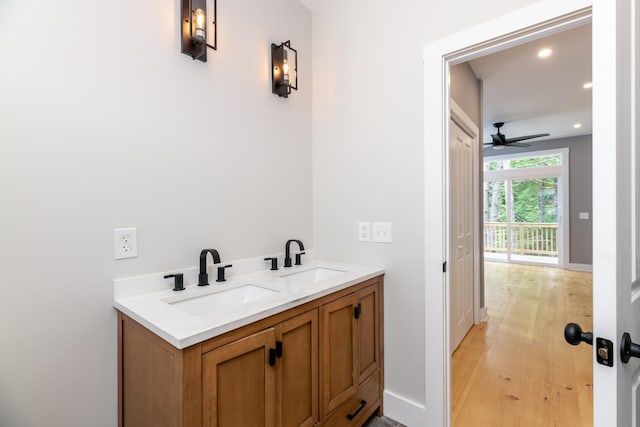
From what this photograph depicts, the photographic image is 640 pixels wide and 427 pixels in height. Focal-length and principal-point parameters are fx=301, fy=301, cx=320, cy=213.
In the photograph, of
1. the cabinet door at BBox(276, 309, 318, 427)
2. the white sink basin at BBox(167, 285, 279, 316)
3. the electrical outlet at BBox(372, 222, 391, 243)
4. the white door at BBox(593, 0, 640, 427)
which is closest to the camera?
the white door at BBox(593, 0, 640, 427)

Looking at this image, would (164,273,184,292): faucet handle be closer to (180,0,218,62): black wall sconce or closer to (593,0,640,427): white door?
(180,0,218,62): black wall sconce

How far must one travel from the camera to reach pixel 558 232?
248 inches

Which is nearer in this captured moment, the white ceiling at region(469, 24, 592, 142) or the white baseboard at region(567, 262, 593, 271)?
the white ceiling at region(469, 24, 592, 142)

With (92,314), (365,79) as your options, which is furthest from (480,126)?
(92,314)

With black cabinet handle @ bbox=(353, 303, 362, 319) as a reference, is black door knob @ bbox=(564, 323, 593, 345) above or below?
above

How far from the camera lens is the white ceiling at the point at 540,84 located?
277cm

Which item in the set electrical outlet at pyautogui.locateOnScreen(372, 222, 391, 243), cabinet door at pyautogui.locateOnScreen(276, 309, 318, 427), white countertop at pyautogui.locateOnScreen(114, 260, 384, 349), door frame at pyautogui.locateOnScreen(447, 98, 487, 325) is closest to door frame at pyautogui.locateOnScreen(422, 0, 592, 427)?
electrical outlet at pyautogui.locateOnScreen(372, 222, 391, 243)

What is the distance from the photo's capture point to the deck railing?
6621mm

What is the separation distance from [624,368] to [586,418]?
1.59 metres

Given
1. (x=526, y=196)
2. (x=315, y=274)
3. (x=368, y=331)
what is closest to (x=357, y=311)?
(x=368, y=331)

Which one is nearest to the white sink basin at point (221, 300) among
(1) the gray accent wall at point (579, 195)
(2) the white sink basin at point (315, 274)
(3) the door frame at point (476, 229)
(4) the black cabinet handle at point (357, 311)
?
(2) the white sink basin at point (315, 274)

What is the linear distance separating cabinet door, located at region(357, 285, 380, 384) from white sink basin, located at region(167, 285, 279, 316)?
0.54m

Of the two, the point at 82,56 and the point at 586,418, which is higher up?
the point at 82,56

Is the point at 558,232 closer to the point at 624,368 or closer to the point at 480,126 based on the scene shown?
the point at 480,126
